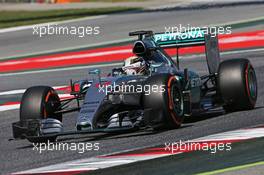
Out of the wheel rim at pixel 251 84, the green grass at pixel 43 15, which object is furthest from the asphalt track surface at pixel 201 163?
the green grass at pixel 43 15

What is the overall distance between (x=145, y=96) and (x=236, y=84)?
1.72m

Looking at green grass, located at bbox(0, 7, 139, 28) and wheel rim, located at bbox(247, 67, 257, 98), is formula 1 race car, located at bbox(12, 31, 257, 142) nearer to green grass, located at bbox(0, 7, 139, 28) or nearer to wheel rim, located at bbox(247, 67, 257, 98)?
wheel rim, located at bbox(247, 67, 257, 98)

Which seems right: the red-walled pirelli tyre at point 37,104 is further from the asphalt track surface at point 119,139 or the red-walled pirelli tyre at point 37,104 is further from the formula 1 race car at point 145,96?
the asphalt track surface at point 119,139

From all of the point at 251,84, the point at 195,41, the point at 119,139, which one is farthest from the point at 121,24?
the point at 119,139

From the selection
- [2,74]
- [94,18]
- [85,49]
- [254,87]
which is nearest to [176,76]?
[254,87]

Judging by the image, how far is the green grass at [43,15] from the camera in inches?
1276

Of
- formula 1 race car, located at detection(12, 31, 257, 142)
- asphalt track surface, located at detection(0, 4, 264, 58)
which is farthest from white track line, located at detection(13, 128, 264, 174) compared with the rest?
asphalt track surface, located at detection(0, 4, 264, 58)

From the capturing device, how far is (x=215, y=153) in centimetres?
1020

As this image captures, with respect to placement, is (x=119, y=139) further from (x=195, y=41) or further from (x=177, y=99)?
(x=195, y=41)

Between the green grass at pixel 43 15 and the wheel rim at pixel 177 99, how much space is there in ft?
64.6

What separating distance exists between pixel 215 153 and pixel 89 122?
2.09m

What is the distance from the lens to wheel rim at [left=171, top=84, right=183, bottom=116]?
478 inches

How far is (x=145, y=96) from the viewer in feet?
39.0

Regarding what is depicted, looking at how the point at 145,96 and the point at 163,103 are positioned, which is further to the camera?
the point at 145,96
